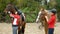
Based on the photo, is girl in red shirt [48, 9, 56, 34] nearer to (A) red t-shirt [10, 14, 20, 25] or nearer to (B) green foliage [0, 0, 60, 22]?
(A) red t-shirt [10, 14, 20, 25]

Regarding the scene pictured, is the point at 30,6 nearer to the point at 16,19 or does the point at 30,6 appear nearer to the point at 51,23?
the point at 51,23

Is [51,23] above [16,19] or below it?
below

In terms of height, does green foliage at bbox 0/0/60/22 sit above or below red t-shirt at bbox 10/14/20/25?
below

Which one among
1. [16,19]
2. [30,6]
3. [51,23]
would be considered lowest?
[30,6]

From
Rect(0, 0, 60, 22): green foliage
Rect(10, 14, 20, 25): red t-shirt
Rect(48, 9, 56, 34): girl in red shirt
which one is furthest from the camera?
Rect(0, 0, 60, 22): green foliage

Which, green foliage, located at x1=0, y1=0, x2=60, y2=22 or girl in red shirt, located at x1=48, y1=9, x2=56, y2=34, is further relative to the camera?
green foliage, located at x1=0, y1=0, x2=60, y2=22

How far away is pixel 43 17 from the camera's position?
9.41 metres

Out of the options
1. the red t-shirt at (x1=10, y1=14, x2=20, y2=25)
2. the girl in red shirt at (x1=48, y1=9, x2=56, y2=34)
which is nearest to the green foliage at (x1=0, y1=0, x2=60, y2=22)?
the girl in red shirt at (x1=48, y1=9, x2=56, y2=34)

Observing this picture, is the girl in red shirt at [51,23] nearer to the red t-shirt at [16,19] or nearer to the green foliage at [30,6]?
the red t-shirt at [16,19]

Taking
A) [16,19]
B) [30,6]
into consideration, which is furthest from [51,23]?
[30,6]

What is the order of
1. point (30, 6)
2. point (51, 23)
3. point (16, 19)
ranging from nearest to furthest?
point (16, 19) < point (51, 23) < point (30, 6)

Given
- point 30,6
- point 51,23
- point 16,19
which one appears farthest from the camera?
point 30,6

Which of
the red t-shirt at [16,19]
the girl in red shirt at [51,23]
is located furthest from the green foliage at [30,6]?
the red t-shirt at [16,19]

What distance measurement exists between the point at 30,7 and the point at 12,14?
12.6m
